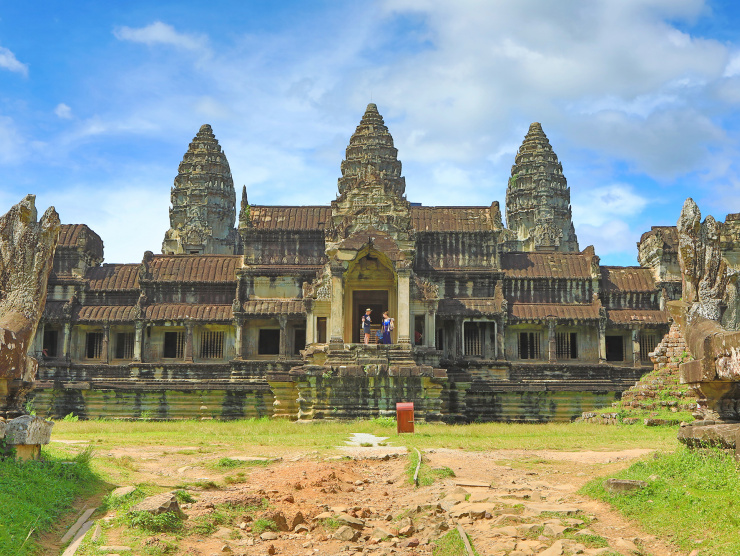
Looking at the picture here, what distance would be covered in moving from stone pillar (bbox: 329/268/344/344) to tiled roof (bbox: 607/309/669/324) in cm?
1223

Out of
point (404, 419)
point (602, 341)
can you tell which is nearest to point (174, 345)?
point (404, 419)

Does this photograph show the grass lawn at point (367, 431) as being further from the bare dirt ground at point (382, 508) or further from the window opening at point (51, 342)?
the window opening at point (51, 342)

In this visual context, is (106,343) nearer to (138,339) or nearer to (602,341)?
(138,339)

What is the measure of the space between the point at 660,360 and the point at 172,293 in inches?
791

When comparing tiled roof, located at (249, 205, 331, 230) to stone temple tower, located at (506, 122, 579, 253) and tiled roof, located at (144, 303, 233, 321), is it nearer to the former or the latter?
tiled roof, located at (144, 303, 233, 321)

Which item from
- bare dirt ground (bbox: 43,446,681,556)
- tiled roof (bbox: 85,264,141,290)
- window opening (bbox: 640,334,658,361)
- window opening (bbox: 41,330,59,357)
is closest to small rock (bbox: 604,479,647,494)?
bare dirt ground (bbox: 43,446,681,556)

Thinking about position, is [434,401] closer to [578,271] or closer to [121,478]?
[578,271]

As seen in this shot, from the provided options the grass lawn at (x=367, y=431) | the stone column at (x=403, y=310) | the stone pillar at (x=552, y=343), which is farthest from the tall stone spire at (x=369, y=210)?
the grass lawn at (x=367, y=431)

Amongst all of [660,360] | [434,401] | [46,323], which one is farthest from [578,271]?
[46,323]

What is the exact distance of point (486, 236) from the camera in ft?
109

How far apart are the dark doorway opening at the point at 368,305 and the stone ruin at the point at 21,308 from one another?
62.5ft

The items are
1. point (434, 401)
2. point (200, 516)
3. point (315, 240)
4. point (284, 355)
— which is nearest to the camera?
point (200, 516)

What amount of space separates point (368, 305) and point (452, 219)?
6338mm

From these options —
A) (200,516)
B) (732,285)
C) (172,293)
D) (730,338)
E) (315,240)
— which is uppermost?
(315,240)
